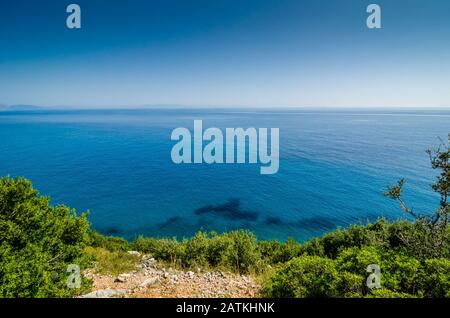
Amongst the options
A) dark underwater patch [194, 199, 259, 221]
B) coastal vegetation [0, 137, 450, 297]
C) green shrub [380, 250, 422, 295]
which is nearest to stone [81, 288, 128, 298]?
coastal vegetation [0, 137, 450, 297]

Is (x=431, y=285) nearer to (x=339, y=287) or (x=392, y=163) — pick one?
(x=339, y=287)

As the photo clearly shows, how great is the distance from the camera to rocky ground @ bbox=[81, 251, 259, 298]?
8578 millimetres

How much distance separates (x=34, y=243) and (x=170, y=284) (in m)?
5.07

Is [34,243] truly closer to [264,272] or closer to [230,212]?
[264,272]

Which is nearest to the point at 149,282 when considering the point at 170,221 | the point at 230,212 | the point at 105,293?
the point at 105,293

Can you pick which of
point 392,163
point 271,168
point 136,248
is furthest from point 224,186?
point 392,163

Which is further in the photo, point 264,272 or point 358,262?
point 264,272

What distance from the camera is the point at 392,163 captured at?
51.5m

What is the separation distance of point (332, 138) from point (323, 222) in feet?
187

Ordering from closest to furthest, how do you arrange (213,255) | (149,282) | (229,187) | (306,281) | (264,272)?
1. (306,281)
2. (149,282)
3. (264,272)
4. (213,255)
5. (229,187)

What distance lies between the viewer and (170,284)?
9656mm

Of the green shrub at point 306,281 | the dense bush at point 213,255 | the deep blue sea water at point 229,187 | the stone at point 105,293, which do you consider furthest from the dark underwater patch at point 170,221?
the green shrub at point 306,281

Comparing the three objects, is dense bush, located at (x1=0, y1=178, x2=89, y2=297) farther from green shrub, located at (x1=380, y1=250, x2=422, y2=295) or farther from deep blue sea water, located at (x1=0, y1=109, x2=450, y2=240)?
deep blue sea water, located at (x1=0, y1=109, x2=450, y2=240)

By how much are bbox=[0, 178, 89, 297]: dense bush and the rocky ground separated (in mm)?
1583
